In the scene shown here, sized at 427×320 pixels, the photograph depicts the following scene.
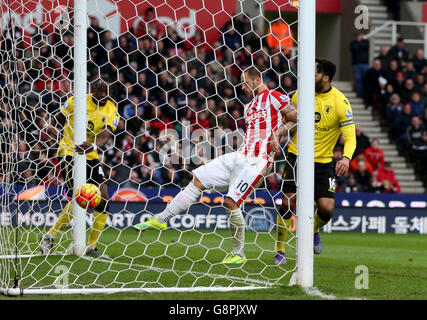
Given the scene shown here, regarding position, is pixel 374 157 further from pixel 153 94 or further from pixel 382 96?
pixel 153 94

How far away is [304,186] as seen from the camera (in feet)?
20.0

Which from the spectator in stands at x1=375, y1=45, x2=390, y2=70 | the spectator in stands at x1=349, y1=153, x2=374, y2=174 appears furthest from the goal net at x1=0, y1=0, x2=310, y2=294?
the spectator in stands at x1=375, y1=45, x2=390, y2=70

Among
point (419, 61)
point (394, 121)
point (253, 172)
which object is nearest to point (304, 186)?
point (253, 172)

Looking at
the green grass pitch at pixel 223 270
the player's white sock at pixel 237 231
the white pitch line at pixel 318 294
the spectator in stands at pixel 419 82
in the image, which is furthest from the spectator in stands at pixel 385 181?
the white pitch line at pixel 318 294

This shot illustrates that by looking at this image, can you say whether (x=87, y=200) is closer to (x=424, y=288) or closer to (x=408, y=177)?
(x=424, y=288)

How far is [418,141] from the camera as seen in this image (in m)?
17.7

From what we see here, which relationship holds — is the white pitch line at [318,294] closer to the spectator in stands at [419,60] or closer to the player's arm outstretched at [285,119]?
the player's arm outstretched at [285,119]

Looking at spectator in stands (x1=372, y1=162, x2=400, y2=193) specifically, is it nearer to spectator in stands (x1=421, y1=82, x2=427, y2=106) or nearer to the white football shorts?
spectator in stands (x1=421, y1=82, x2=427, y2=106)

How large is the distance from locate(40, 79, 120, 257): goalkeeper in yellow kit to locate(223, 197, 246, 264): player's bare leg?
158 cm

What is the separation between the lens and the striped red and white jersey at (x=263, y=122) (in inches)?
292

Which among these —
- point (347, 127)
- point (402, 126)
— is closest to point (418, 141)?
point (402, 126)

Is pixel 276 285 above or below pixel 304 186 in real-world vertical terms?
below

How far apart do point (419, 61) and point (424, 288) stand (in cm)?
1382

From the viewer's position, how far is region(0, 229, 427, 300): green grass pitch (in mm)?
5996
